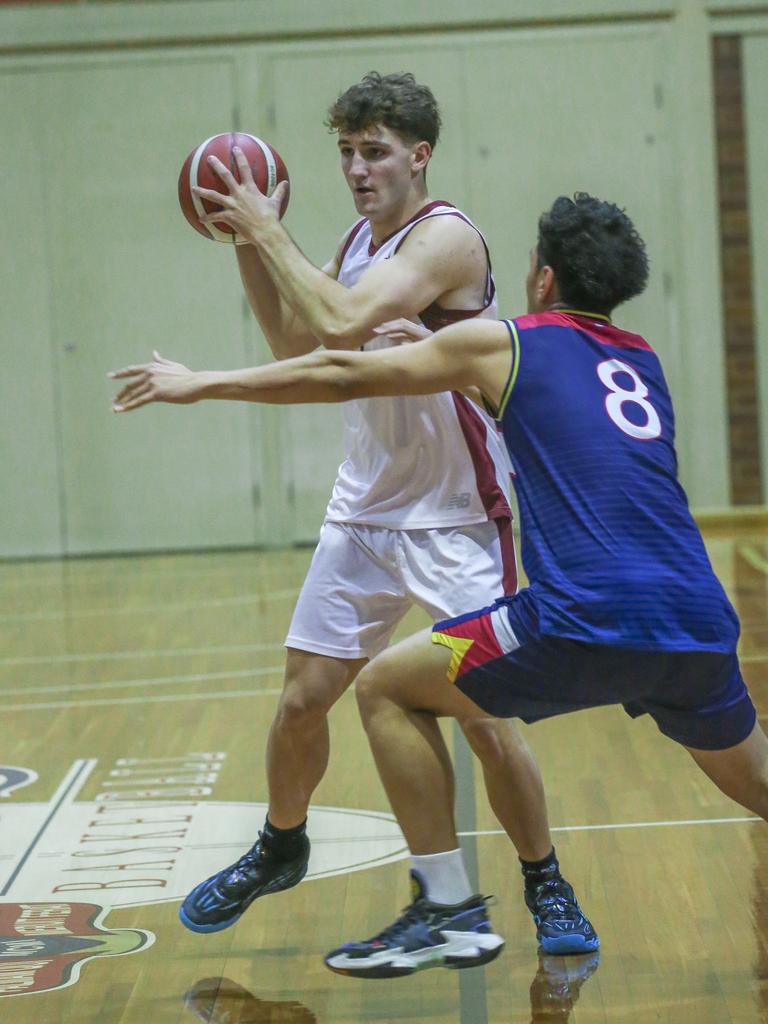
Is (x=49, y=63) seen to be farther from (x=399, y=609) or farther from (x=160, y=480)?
(x=399, y=609)

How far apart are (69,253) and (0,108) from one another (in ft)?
3.67

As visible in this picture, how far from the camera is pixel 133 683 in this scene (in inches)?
235

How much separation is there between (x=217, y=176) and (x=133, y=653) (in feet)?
12.8

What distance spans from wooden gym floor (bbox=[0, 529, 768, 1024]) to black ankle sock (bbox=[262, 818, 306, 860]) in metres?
0.18

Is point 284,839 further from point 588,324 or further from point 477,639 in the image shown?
point 588,324

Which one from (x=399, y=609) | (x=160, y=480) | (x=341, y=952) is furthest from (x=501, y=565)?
(x=160, y=480)

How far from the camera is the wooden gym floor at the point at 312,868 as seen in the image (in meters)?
2.71

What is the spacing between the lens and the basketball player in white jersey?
2.89 metres

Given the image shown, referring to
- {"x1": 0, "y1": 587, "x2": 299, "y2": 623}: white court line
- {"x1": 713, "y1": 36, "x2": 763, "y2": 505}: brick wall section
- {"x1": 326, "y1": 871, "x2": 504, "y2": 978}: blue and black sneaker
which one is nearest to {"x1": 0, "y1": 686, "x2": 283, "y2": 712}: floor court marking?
{"x1": 0, "y1": 587, "x2": 299, "y2": 623}: white court line

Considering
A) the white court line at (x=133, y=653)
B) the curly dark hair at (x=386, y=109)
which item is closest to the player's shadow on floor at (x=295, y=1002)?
the curly dark hair at (x=386, y=109)

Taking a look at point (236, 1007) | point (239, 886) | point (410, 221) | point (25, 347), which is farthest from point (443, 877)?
point (25, 347)

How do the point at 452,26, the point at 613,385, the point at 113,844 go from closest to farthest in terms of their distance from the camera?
the point at 613,385 → the point at 113,844 → the point at 452,26

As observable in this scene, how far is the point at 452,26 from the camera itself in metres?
10.1

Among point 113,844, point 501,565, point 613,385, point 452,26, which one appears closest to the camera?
point 613,385
